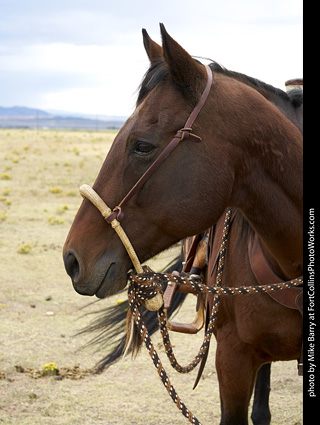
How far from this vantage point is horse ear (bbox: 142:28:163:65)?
2.37m

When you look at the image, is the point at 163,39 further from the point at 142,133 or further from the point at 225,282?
the point at 225,282

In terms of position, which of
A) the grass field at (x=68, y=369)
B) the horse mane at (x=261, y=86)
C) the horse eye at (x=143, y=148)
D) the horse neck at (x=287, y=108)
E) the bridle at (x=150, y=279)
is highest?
the horse mane at (x=261, y=86)

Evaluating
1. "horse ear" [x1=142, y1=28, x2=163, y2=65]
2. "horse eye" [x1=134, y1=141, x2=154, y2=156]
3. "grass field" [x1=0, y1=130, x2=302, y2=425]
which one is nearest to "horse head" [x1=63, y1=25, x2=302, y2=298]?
"horse eye" [x1=134, y1=141, x2=154, y2=156]

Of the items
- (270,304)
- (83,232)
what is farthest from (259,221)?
(83,232)

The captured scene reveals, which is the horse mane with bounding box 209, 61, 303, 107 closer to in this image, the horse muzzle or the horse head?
the horse head

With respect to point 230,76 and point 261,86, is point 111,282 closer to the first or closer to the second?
point 230,76

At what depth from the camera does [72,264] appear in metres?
2.19

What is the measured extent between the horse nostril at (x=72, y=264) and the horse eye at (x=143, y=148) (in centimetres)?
50

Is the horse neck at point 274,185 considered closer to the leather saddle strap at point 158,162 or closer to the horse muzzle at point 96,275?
the leather saddle strap at point 158,162

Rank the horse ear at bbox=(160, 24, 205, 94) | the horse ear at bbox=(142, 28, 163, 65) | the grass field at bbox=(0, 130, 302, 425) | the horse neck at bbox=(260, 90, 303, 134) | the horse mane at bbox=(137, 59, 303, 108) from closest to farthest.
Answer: the horse ear at bbox=(160, 24, 205, 94) → the horse mane at bbox=(137, 59, 303, 108) → the horse ear at bbox=(142, 28, 163, 65) → the horse neck at bbox=(260, 90, 303, 134) → the grass field at bbox=(0, 130, 302, 425)

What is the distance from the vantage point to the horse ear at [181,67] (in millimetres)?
2092

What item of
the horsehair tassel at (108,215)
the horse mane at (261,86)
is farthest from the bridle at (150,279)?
the horse mane at (261,86)

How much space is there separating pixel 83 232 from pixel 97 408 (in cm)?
284

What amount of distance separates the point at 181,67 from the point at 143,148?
364 mm
